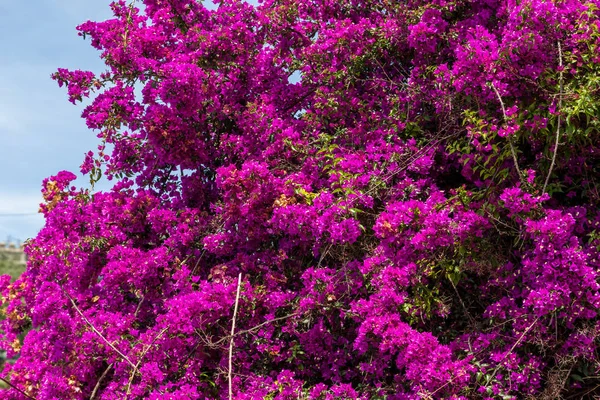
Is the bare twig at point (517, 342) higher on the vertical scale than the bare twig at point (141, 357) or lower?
lower

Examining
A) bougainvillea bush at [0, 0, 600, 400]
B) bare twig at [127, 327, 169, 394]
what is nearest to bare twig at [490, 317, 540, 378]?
bougainvillea bush at [0, 0, 600, 400]

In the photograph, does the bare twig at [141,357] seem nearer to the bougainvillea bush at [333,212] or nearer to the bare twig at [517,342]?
the bougainvillea bush at [333,212]

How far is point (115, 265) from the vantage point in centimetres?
504

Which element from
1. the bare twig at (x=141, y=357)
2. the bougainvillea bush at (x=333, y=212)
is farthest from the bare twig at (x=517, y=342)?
the bare twig at (x=141, y=357)

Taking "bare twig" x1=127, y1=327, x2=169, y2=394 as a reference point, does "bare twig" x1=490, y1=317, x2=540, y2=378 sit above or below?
below

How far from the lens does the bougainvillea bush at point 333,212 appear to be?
3795mm

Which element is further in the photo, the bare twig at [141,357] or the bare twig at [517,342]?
the bare twig at [141,357]

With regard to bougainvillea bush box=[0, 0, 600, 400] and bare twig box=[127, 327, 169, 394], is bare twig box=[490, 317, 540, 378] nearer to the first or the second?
bougainvillea bush box=[0, 0, 600, 400]

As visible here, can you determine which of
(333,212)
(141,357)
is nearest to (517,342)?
(333,212)

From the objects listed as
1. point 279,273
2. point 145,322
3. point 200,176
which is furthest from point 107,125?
point 279,273

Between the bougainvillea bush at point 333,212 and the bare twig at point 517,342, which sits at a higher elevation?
the bougainvillea bush at point 333,212

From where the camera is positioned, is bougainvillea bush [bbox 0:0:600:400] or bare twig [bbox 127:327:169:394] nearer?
bougainvillea bush [bbox 0:0:600:400]

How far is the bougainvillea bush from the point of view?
3795 millimetres

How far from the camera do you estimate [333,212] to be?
417 centimetres
